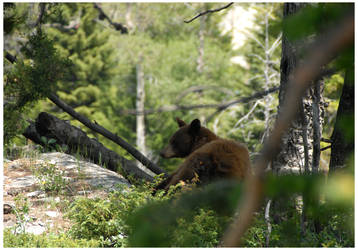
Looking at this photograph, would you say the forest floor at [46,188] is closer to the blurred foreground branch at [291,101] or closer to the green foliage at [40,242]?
the green foliage at [40,242]

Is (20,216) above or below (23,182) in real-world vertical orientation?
below

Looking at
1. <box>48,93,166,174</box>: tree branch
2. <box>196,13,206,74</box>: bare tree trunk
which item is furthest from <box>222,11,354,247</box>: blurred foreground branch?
<box>196,13,206,74</box>: bare tree trunk

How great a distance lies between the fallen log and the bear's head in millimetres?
1261

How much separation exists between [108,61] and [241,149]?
3312 centimetres

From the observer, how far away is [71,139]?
7477 millimetres

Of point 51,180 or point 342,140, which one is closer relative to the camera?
point 342,140

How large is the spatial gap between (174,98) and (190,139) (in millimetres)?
12089

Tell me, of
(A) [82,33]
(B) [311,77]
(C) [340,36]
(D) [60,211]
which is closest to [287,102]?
(B) [311,77]

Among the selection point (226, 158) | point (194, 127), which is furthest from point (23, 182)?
point (226, 158)

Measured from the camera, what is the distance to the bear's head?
6.02 m

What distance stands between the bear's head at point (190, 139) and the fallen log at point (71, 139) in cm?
126

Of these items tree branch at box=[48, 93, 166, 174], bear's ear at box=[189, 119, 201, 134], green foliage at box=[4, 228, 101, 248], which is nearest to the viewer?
green foliage at box=[4, 228, 101, 248]

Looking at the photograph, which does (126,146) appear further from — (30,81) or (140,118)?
(140,118)

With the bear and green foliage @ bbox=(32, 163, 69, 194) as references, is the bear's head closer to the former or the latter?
the bear
